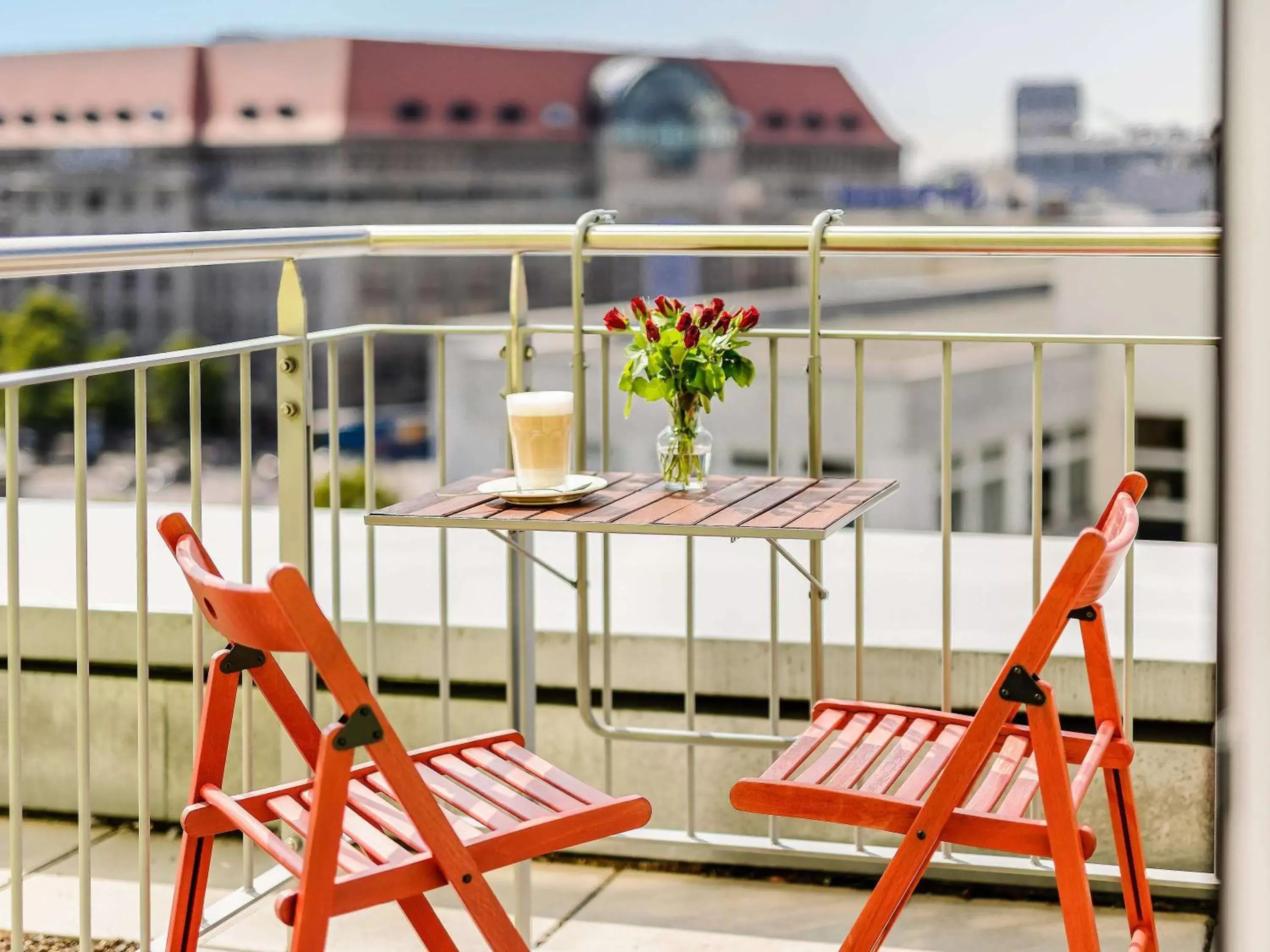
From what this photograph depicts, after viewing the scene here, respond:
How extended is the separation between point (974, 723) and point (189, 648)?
2.01m

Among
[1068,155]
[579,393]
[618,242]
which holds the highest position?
[1068,155]

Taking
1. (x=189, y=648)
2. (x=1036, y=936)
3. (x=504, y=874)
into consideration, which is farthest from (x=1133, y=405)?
(x=189, y=648)

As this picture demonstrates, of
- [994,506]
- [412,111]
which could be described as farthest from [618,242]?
[412,111]

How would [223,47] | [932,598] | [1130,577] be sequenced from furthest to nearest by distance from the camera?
1. [223,47]
2. [932,598]
3. [1130,577]

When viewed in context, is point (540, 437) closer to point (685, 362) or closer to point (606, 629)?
point (685, 362)

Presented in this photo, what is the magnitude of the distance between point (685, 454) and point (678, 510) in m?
0.20

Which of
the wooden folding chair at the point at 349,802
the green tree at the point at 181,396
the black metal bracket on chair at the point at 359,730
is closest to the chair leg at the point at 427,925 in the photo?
the wooden folding chair at the point at 349,802

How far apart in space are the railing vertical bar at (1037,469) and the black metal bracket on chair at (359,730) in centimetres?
124

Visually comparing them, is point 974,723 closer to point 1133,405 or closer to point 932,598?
point 1133,405

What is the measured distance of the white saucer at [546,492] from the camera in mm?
2146

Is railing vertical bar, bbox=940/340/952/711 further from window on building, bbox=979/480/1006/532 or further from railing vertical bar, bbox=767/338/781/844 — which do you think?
window on building, bbox=979/480/1006/532

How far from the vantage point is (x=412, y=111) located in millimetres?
70938

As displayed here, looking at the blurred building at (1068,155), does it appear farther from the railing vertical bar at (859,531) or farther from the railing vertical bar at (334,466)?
the railing vertical bar at (334,466)

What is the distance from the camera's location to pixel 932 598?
11.5 feet
